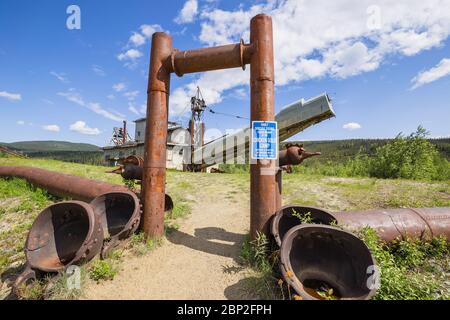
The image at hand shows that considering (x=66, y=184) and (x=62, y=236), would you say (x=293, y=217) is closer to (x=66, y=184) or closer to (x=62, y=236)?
(x=62, y=236)

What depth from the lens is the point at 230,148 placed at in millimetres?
13758

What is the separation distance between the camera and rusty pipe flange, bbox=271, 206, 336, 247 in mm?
3574

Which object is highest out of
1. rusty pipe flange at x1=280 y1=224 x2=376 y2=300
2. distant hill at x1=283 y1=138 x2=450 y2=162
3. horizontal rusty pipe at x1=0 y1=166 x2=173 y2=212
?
distant hill at x1=283 y1=138 x2=450 y2=162

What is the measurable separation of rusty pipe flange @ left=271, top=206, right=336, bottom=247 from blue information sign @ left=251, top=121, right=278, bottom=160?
0.96 meters

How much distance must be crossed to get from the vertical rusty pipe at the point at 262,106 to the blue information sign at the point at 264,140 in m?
0.09

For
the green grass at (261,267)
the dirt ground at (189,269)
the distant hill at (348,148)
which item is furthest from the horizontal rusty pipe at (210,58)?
the distant hill at (348,148)

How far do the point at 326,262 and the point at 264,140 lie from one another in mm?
2059

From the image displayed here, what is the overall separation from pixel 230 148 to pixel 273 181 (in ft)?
32.7

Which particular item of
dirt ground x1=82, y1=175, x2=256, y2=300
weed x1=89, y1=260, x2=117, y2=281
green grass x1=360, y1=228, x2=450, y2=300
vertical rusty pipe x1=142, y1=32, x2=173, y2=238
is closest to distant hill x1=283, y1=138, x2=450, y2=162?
green grass x1=360, y1=228, x2=450, y2=300

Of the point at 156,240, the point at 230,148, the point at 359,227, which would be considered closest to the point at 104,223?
the point at 156,240

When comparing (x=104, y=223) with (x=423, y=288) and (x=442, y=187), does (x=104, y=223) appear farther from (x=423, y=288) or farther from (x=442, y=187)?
(x=442, y=187)

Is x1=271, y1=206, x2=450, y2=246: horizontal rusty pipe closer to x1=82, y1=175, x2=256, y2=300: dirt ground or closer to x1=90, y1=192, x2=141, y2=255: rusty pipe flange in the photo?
x1=82, y1=175, x2=256, y2=300: dirt ground

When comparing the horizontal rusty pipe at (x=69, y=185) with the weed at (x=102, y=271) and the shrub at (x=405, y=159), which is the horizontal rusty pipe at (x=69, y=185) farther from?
the shrub at (x=405, y=159)

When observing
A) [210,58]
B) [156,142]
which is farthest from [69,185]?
[210,58]
